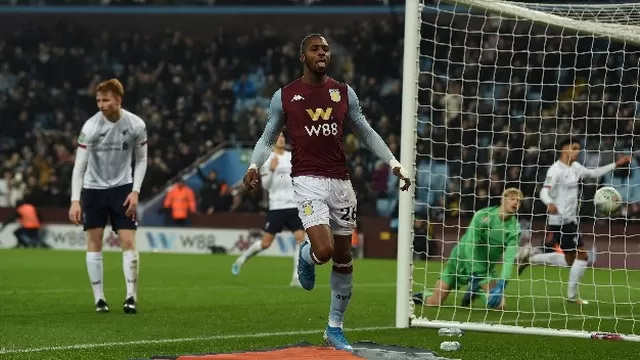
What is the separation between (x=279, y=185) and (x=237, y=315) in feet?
15.9

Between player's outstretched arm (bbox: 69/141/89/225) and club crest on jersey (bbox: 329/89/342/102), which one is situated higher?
club crest on jersey (bbox: 329/89/342/102)

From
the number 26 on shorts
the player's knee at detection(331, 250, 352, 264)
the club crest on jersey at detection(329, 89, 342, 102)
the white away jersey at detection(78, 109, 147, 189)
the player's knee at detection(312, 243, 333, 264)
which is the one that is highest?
the club crest on jersey at detection(329, 89, 342, 102)

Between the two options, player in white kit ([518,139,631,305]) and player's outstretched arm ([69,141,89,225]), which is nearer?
player's outstretched arm ([69,141,89,225])

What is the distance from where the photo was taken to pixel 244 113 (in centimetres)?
3119

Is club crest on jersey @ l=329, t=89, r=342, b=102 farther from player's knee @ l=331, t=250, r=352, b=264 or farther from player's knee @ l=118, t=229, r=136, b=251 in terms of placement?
player's knee @ l=118, t=229, r=136, b=251

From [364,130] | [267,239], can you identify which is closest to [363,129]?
[364,130]

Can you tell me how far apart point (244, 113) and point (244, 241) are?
6.24m

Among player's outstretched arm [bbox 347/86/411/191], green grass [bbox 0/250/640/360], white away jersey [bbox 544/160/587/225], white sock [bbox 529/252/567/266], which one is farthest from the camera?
white sock [bbox 529/252/567/266]

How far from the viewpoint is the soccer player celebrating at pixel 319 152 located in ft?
25.8

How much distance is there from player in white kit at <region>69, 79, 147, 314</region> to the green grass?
1.49ft

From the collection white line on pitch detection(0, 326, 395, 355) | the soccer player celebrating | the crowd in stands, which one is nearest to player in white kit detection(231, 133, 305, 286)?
white line on pitch detection(0, 326, 395, 355)

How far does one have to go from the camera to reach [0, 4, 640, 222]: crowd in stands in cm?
2691

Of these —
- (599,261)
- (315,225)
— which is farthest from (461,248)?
(599,261)

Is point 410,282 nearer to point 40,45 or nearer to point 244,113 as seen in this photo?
point 244,113
